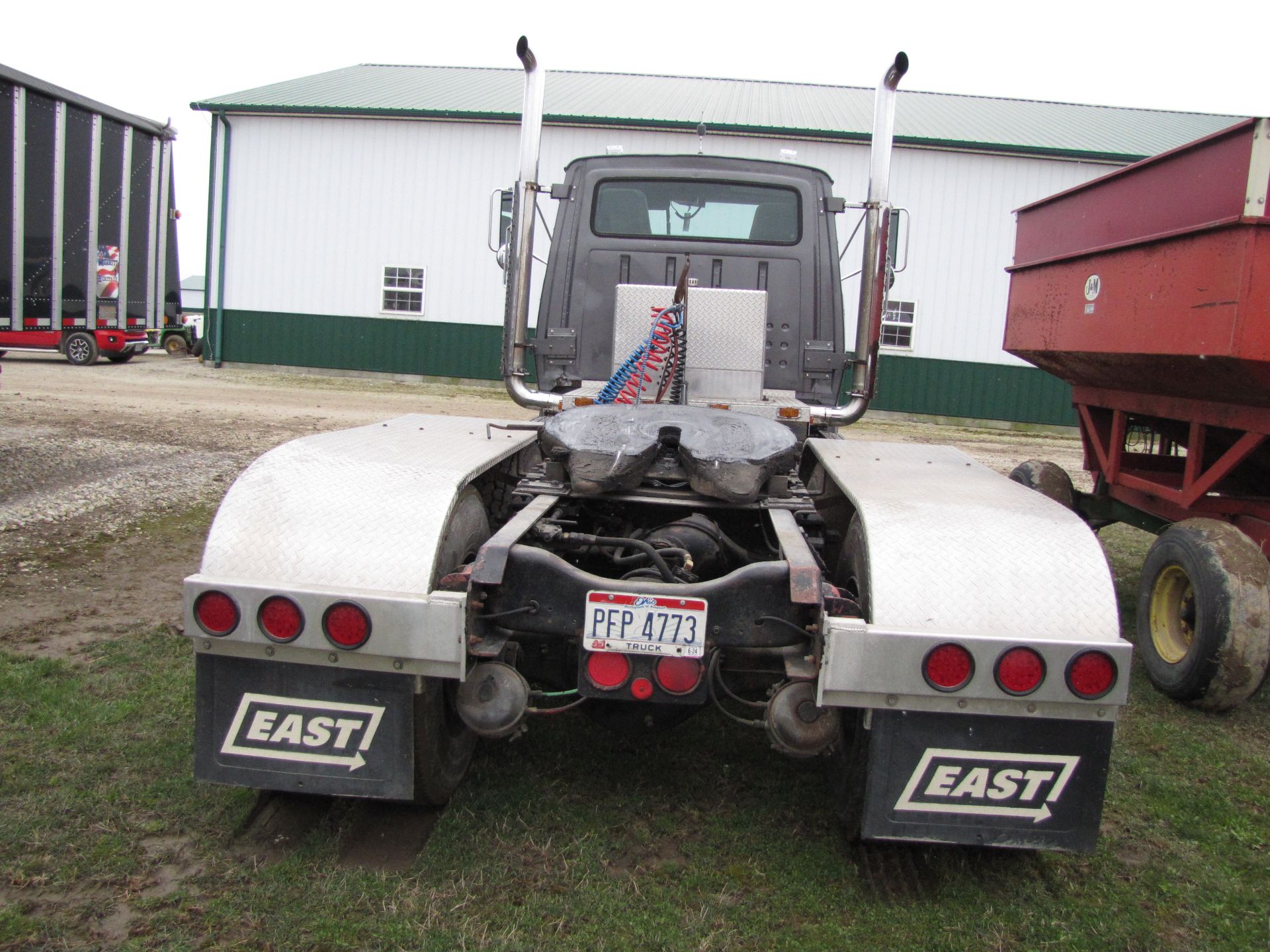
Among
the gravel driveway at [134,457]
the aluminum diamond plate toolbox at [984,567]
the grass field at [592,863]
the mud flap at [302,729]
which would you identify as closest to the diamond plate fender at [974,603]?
the aluminum diamond plate toolbox at [984,567]

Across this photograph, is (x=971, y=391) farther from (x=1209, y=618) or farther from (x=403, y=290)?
(x=1209, y=618)

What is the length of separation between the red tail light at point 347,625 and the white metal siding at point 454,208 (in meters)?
15.5

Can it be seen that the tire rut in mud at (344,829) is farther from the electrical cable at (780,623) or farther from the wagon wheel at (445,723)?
the electrical cable at (780,623)

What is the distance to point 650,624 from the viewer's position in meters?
2.66

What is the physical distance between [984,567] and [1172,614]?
2604mm

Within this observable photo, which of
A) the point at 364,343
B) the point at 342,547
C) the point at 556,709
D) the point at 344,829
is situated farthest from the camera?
the point at 364,343

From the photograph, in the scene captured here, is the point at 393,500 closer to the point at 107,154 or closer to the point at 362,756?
the point at 362,756

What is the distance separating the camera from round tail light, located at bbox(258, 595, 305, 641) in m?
2.59

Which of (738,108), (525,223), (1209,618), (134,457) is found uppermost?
(738,108)

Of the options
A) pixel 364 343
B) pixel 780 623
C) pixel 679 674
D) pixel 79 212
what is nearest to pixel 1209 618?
pixel 780 623

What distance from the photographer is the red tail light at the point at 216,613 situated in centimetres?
262

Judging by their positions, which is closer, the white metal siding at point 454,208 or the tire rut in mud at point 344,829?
the tire rut in mud at point 344,829

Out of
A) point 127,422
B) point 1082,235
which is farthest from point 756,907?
point 127,422

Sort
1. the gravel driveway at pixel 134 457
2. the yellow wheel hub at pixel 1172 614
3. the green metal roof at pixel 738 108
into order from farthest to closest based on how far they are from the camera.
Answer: the green metal roof at pixel 738 108 → the gravel driveway at pixel 134 457 → the yellow wheel hub at pixel 1172 614
